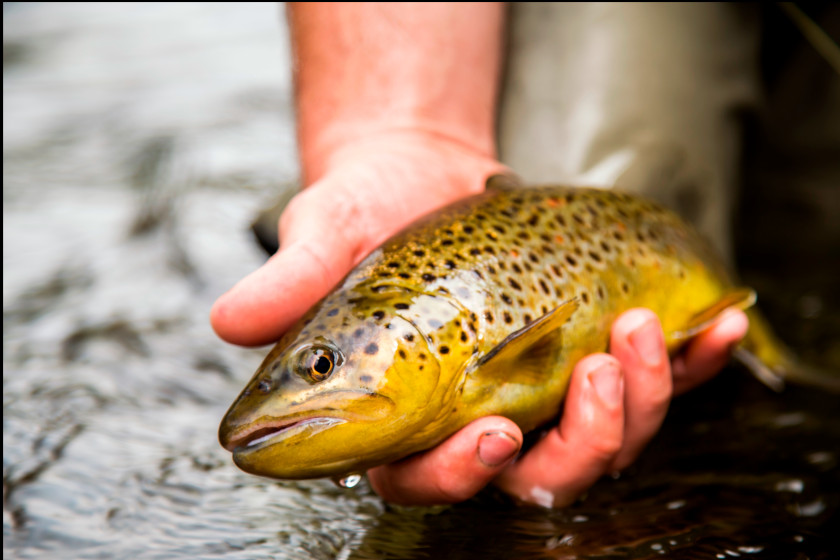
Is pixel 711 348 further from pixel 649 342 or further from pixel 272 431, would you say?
pixel 272 431

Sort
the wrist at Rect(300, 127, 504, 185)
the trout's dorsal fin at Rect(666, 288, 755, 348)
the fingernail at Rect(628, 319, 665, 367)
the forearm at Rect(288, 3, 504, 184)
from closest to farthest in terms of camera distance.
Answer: the fingernail at Rect(628, 319, 665, 367) < the trout's dorsal fin at Rect(666, 288, 755, 348) < the wrist at Rect(300, 127, 504, 185) < the forearm at Rect(288, 3, 504, 184)

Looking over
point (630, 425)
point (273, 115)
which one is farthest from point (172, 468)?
point (273, 115)

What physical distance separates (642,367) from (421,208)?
0.79 m

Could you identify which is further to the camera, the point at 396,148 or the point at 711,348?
the point at 396,148

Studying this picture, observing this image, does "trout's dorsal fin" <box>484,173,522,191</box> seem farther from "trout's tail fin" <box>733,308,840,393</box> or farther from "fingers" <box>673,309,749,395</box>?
"trout's tail fin" <box>733,308,840,393</box>

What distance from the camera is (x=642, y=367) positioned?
201 centimetres

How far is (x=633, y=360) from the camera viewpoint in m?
2.00

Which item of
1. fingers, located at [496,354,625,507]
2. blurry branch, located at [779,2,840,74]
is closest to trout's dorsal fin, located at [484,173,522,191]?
fingers, located at [496,354,625,507]

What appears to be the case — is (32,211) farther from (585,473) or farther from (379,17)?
(585,473)

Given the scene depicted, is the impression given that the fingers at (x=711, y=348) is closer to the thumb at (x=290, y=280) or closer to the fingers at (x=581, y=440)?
the fingers at (x=581, y=440)

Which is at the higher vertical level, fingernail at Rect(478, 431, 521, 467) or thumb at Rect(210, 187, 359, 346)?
thumb at Rect(210, 187, 359, 346)

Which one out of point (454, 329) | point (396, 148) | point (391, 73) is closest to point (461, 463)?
point (454, 329)

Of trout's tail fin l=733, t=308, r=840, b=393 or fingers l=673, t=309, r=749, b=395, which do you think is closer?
fingers l=673, t=309, r=749, b=395

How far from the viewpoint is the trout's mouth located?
5.47ft
